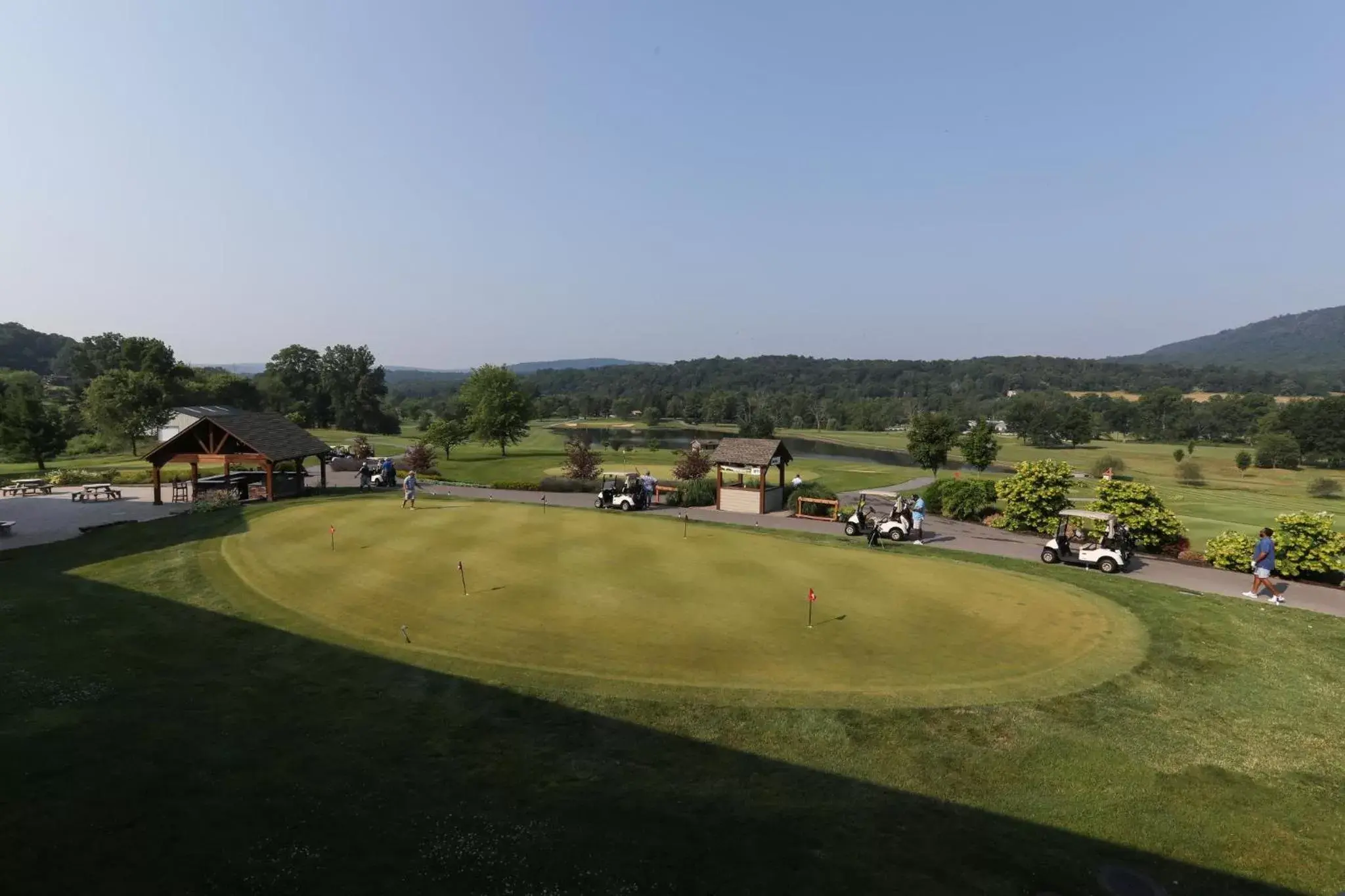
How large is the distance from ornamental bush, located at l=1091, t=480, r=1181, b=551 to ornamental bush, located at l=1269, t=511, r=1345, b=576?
3.37 m

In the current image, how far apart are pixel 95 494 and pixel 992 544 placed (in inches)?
1748

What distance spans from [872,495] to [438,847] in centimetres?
3662

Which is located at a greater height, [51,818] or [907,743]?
[51,818]

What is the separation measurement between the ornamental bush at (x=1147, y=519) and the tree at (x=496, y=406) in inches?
2211

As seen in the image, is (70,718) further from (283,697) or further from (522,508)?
(522,508)

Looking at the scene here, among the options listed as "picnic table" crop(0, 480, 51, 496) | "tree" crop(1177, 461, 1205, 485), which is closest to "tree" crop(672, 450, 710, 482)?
"picnic table" crop(0, 480, 51, 496)

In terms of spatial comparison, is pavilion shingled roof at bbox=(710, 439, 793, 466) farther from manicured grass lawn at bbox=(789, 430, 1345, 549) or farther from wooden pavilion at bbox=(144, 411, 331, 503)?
wooden pavilion at bbox=(144, 411, 331, 503)

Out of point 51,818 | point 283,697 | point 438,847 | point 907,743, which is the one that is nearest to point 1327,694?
point 907,743

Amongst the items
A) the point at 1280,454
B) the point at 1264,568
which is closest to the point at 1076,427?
the point at 1280,454

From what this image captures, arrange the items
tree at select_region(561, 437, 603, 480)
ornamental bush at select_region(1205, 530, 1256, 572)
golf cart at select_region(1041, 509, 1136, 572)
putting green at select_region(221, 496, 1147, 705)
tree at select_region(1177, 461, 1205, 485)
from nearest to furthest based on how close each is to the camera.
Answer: putting green at select_region(221, 496, 1147, 705)
golf cart at select_region(1041, 509, 1136, 572)
ornamental bush at select_region(1205, 530, 1256, 572)
tree at select_region(561, 437, 603, 480)
tree at select_region(1177, 461, 1205, 485)

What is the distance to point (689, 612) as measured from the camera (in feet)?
52.9

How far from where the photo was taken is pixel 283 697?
11.4m

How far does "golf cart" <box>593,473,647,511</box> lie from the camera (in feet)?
111

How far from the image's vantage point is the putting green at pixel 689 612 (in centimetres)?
1281
